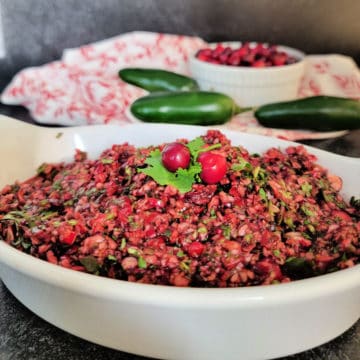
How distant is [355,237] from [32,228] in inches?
27.2

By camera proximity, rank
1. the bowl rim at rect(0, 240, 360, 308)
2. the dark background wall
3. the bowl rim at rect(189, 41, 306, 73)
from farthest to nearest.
Answer: the dark background wall
the bowl rim at rect(189, 41, 306, 73)
the bowl rim at rect(0, 240, 360, 308)

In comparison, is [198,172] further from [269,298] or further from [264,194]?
[269,298]

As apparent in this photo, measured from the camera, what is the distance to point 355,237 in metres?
1.15

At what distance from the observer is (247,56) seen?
2529 millimetres

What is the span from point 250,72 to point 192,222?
1.46 meters

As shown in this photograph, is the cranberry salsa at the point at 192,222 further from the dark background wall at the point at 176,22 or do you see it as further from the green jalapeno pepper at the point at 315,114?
the dark background wall at the point at 176,22

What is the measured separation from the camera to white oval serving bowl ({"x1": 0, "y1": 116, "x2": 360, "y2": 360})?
87 cm

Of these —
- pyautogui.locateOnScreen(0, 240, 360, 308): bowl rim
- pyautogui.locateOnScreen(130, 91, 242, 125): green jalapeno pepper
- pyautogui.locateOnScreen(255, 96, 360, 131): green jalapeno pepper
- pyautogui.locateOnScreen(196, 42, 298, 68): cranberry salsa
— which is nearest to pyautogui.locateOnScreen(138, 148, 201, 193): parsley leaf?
pyautogui.locateOnScreen(0, 240, 360, 308): bowl rim

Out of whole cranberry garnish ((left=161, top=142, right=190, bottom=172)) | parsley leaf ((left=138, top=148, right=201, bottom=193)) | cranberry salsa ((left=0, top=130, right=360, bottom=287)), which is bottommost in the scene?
cranberry salsa ((left=0, top=130, right=360, bottom=287))

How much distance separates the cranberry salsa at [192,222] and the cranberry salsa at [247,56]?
1269mm

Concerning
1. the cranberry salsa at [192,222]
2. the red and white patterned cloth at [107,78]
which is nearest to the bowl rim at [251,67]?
the red and white patterned cloth at [107,78]

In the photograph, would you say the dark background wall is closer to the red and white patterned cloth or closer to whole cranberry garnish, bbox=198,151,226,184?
the red and white patterned cloth

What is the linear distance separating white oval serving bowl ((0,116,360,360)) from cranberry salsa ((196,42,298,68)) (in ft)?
5.52

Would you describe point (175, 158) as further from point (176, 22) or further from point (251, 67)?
point (176, 22)
